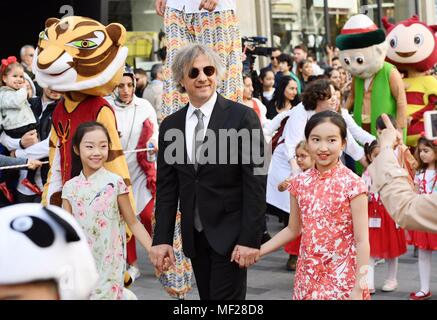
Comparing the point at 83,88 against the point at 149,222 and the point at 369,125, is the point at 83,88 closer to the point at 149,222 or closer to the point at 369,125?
the point at 149,222

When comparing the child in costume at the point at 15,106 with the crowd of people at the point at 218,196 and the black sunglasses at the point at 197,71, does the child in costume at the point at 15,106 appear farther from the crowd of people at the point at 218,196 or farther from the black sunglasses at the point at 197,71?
the black sunglasses at the point at 197,71

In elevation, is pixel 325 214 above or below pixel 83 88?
below

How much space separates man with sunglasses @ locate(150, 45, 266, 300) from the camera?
15.0 feet

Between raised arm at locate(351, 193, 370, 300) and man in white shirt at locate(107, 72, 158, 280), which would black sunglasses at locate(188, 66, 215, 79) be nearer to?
raised arm at locate(351, 193, 370, 300)

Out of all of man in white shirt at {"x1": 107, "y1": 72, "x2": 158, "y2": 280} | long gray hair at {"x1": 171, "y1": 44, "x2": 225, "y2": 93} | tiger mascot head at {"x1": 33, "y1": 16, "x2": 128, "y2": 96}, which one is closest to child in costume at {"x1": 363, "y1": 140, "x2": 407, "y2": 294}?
man in white shirt at {"x1": 107, "y1": 72, "x2": 158, "y2": 280}

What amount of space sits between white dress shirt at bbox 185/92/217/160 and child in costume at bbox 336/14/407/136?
402cm

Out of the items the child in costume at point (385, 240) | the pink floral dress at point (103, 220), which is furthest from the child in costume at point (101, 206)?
the child in costume at point (385, 240)

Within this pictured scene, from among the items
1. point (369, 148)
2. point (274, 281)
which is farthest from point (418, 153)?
point (274, 281)

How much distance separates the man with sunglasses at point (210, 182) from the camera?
15.0 ft

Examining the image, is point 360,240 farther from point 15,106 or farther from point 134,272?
point 15,106

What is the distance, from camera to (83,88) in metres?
5.91

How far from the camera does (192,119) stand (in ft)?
15.6
